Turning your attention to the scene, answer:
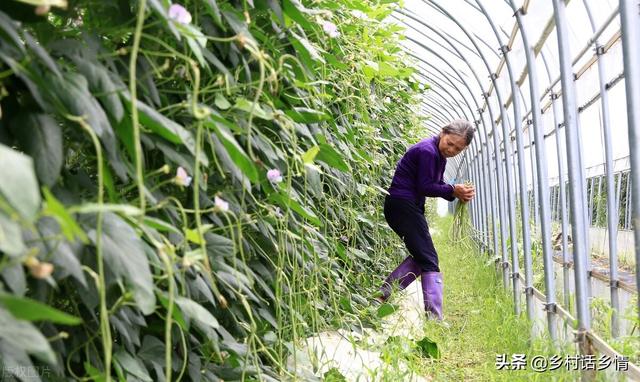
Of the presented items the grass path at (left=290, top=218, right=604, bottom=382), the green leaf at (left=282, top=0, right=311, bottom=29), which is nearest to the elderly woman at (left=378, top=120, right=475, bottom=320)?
the grass path at (left=290, top=218, right=604, bottom=382)

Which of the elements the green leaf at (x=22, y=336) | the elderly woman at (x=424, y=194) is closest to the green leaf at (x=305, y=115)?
the green leaf at (x=22, y=336)

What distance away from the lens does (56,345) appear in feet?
3.63

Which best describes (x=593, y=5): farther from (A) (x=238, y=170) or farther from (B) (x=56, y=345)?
(B) (x=56, y=345)

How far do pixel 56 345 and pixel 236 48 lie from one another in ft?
2.48

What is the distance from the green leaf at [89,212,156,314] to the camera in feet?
2.96

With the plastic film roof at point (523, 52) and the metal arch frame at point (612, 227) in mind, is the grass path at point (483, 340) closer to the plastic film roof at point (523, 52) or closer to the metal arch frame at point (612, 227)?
the metal arch frame at point (612, 227)

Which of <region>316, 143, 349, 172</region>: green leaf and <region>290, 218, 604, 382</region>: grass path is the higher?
<region>316, 143, 349, 172</region>: green leaf

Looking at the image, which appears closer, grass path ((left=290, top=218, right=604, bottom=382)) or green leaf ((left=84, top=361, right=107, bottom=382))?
green leaf ((left=84, top=361, right=107, bottom=382))

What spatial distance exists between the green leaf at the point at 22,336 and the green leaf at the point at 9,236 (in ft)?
0.26

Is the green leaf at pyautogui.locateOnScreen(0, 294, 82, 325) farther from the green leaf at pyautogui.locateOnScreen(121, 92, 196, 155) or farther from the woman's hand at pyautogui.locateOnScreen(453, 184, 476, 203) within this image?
the woman's hand at pyautogui.locateOnScreen(453, 184, 476, 203)

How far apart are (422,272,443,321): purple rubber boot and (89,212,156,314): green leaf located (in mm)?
3806

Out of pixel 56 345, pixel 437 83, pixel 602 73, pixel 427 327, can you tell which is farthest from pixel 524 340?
pixel 437 83

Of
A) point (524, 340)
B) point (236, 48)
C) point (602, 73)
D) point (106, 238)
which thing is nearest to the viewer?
point (106, 238)

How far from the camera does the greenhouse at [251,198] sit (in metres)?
0.92
